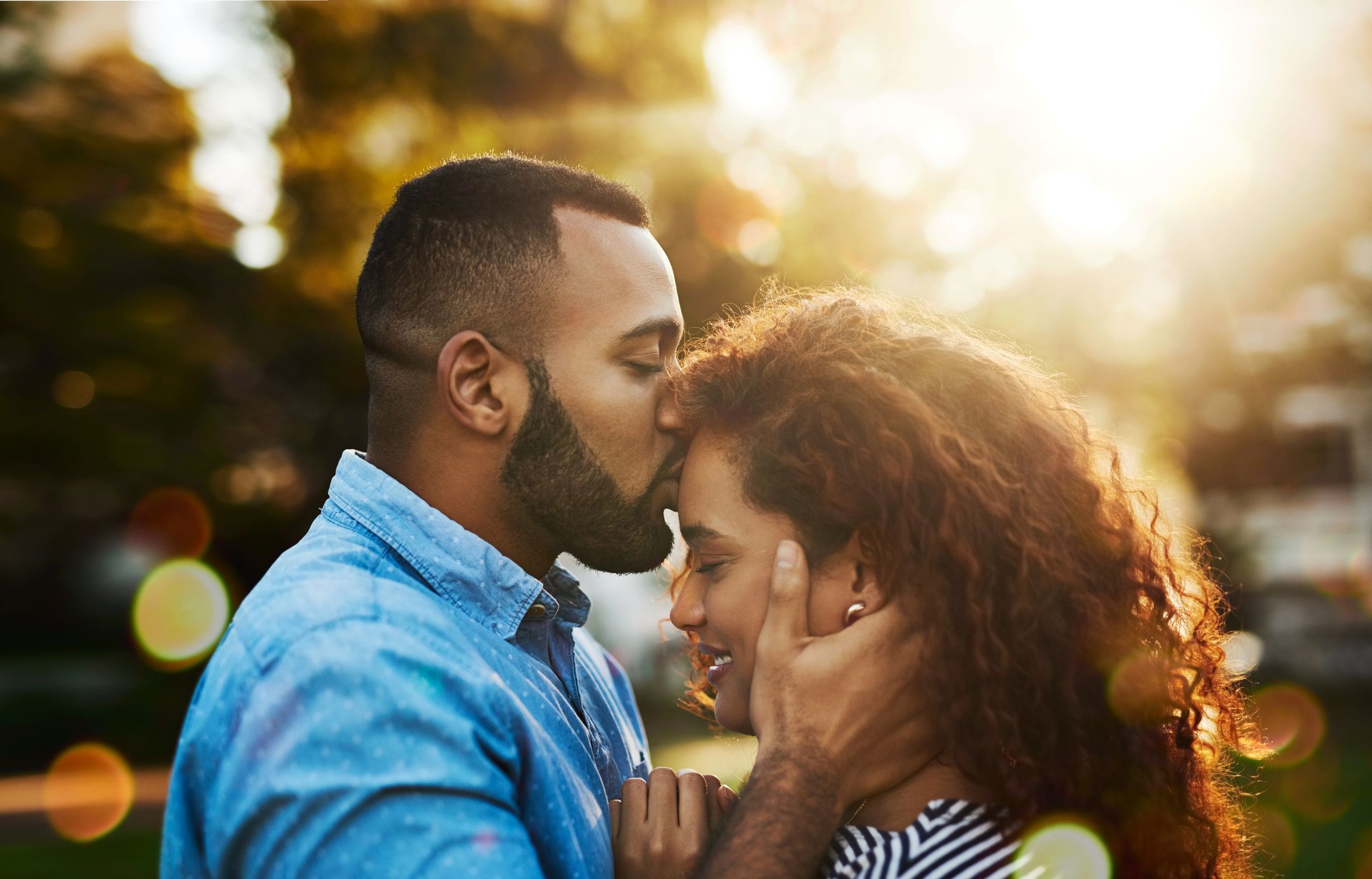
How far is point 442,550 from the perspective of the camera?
260 cm

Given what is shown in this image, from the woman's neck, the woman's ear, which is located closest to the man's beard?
the woman's ear

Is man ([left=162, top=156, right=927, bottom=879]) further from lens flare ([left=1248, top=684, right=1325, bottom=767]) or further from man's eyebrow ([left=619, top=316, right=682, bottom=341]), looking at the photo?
lens flare ([left=1248, top=684, right=1325, bottom=767])

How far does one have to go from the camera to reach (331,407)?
1689 cm

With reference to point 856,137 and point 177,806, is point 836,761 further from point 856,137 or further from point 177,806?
point 856,137

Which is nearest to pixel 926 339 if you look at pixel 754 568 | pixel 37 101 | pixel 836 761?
pixel 754 568

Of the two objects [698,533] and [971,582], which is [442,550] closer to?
[698,533]

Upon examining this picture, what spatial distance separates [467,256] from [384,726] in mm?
1402

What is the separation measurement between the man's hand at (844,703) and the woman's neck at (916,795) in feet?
0.09

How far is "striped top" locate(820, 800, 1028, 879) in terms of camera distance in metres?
2.22

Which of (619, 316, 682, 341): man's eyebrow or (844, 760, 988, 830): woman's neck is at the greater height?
(619, 316, 682, 341): man's eyebrow

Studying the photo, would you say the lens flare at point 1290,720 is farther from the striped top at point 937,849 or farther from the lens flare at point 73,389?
the lens flare at point 73,389

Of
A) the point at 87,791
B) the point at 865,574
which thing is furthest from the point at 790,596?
the point at 87,791

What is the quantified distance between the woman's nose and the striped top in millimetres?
673

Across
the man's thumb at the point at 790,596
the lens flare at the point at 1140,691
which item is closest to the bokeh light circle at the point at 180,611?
the man's thumb at the point at 790,596
